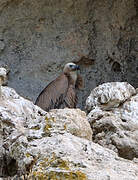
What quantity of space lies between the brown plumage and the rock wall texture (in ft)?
0.93

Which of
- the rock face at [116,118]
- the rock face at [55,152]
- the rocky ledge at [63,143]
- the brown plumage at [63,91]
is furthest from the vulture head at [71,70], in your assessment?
→ the rock face at [55,152]

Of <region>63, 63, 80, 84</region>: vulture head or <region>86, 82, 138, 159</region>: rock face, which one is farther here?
<region>63, 63, 80, 84</region>: vulture head

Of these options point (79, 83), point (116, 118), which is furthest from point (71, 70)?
point (116, 118)

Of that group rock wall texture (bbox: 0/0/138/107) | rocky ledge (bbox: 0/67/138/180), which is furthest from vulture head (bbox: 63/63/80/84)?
rocky ledge (bbox: 0/67/138/180)

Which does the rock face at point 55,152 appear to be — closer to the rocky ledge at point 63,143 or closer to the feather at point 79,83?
the rocky ledge at point 63,143

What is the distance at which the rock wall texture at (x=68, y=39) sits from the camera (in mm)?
6859

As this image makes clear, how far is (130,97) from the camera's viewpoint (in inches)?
172

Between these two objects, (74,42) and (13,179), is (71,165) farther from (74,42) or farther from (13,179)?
(74,42)

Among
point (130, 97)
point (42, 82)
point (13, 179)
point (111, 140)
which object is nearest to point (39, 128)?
point (13, 179)

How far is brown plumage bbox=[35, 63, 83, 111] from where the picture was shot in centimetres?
641

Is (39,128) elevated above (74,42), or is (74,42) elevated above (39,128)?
(74,42)

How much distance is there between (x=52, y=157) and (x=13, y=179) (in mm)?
281

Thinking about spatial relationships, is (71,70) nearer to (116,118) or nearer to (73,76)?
(73,76)

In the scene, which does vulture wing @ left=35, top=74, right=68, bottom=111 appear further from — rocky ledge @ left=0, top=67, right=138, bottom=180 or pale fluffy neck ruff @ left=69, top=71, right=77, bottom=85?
rocky ledge @ left=0, top=67, right=138, bottom=180
